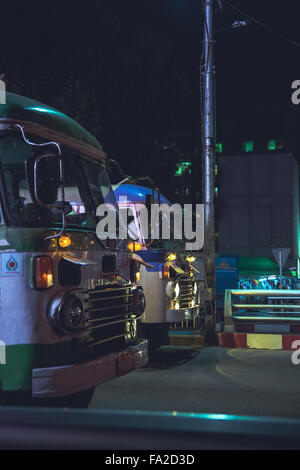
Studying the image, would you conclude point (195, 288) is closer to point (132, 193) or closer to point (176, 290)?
point (176, 290)

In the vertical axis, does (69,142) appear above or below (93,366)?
above

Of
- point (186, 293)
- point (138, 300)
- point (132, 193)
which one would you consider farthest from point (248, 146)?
point (138, 300)

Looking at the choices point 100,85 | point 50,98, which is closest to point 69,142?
point 50,98

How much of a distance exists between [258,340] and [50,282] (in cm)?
702

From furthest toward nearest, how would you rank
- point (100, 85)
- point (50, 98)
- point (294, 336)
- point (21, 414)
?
1. point (100, 85)
2. point (50, 98)
3. point (294, 336)
4. point (21, 414)

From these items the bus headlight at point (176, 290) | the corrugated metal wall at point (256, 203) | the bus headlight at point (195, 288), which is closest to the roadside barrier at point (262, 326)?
the bus headlight at point (195, 288)

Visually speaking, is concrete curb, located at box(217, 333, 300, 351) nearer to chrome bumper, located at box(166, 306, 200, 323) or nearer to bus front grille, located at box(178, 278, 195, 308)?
bus front grille, located at box(178, 278, 195, 308)

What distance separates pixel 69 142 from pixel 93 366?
2259mm

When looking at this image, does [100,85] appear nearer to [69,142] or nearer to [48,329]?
[69,142]

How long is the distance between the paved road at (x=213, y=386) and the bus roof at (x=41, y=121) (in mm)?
3024

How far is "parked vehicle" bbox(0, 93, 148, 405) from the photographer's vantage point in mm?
4395

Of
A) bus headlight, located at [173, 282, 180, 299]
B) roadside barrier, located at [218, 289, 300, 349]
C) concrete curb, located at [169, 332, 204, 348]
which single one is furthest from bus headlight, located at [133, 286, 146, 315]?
concrete curb, located at [169, 332, 204, 348]

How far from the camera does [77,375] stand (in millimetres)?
4508
